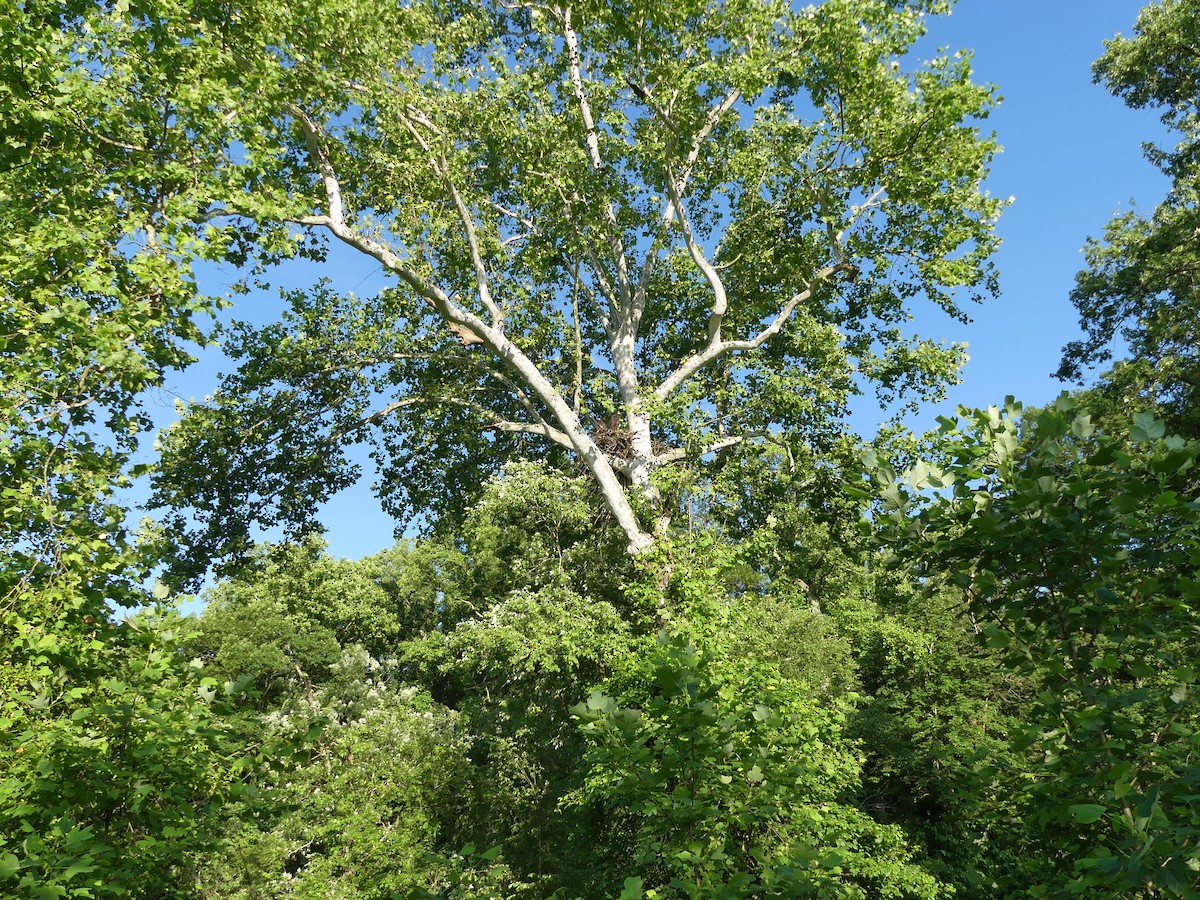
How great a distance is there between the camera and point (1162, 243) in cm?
1460

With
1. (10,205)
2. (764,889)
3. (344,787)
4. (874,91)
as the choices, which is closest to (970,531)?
(764,889)

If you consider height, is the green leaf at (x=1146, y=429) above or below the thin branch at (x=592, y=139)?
below

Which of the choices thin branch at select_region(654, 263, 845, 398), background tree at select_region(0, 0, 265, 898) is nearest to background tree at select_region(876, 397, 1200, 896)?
background tree at select_region(0, 0, 265, 898)

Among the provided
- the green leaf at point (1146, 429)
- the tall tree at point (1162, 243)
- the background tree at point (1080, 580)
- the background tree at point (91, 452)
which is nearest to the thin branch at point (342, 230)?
the background tree at point (91, 452)

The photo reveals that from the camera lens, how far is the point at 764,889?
229 centimetres

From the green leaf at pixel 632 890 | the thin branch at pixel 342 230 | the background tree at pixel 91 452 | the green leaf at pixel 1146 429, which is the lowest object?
the green leaf at pixel 632 890

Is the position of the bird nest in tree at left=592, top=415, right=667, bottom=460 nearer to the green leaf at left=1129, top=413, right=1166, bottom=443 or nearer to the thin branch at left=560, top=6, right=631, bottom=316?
the thin branch at left=560, top=6, right=631, bottom=316

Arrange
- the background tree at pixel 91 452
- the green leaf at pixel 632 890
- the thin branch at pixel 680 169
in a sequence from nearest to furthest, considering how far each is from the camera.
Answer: the green leaf at pixel 632 890 < the background tree at pixel 91 452 < the thin branch at pixel 680 169

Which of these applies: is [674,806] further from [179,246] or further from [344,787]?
[344,787]

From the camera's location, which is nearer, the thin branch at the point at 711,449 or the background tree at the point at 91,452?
the background tree at the point at 91,452

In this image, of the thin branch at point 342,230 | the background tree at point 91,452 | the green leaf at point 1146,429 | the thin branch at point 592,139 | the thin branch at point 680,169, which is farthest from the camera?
the thin branch at point 592,139

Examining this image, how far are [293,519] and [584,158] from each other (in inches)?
286

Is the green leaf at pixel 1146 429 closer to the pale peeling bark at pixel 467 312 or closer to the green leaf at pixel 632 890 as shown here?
the green leaf at pixel 632 890

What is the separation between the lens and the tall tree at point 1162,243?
44.7 ft
